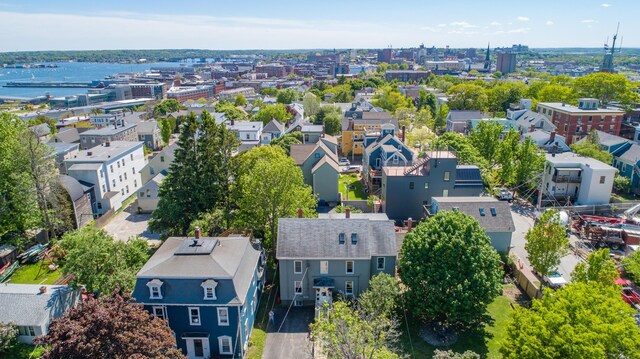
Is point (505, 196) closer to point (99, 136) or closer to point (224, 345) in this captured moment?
point (224, 345)

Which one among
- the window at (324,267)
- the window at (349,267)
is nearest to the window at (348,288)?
the window at (349,267)

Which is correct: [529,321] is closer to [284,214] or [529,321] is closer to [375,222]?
[375,222]

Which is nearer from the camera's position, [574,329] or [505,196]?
Result: [574,329]

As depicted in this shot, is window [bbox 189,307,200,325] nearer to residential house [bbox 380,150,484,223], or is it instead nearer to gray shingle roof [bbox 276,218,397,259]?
gray shingle roof [bbox 276,218,397,259]

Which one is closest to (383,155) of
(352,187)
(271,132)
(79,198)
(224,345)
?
(352,187)

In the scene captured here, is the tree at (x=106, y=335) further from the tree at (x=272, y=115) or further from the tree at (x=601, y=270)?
the tree at (x=272, y=115)
